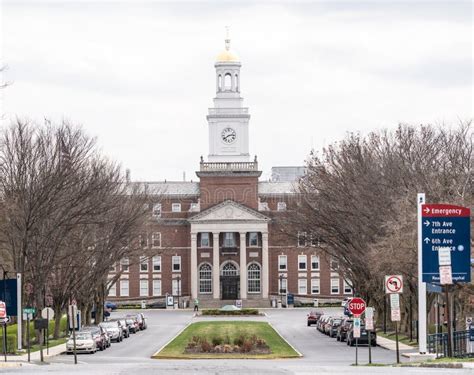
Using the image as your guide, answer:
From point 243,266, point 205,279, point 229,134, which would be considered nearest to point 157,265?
point 205,279

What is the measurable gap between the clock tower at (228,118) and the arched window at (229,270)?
1249cm

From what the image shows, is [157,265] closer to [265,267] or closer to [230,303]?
[230,303]

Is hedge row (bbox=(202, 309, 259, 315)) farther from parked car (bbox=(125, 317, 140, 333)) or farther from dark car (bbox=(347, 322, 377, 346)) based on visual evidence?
dark car (bbox=(347, 322, 377, 346))

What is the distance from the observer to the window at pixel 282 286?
150 metres

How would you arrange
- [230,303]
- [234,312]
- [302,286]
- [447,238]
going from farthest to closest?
[302,286] < [230,303] < [234,312] < [447,238]

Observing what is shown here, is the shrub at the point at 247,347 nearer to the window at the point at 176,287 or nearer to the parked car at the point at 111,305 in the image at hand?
the parked car at the point at 111,305

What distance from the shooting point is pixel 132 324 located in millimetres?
86938

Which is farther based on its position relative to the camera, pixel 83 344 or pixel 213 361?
pixel 83 344

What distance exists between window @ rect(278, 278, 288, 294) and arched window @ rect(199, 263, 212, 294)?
841cm

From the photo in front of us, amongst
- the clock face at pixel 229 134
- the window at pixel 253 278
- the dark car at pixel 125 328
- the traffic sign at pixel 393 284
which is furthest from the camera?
the window at pixel 253 278

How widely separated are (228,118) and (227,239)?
1458cm

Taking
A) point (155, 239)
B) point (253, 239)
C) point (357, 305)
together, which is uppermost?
point (253, 239)

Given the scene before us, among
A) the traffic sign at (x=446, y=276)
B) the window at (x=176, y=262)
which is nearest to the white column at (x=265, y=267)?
the window at (x=176, y=262)

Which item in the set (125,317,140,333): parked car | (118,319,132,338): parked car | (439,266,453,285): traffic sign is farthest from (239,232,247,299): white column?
(439,266,453,285): traffic sign
